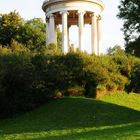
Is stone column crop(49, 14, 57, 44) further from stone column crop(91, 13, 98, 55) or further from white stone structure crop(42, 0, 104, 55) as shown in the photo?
stone column crop(91, 13, 98, 55)

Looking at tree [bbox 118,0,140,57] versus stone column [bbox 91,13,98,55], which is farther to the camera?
stone column [bbox 91,13,98,55]

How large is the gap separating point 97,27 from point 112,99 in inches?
846

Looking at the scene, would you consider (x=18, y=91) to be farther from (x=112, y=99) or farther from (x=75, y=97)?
(x=112, y=99)

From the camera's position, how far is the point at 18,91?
3534 cm

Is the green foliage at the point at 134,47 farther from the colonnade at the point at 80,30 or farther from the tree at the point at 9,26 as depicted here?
the tree at the point at 9,26

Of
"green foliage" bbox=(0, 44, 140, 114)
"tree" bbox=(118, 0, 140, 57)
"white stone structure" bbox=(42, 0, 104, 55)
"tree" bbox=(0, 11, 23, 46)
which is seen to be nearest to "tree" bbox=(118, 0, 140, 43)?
"tree" bbox=(118, 0, 140, 57)

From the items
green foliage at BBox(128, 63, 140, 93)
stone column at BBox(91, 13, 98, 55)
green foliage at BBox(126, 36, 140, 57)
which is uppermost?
stone column at BBox(91, 13, 98, 55)

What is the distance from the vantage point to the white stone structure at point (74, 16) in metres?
55.3

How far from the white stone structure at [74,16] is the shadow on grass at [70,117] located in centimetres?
1994

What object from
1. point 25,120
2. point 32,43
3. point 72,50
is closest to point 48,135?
point 25,120

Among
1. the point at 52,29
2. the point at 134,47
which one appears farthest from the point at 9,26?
the point at 134,47

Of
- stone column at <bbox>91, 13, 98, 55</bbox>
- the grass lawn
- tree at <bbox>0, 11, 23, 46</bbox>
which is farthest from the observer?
tree at <bbox>0, 11, 23, 46</bbox>

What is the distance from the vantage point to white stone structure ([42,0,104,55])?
55344 millimetres

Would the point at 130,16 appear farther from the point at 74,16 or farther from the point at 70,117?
the point at 74,16
